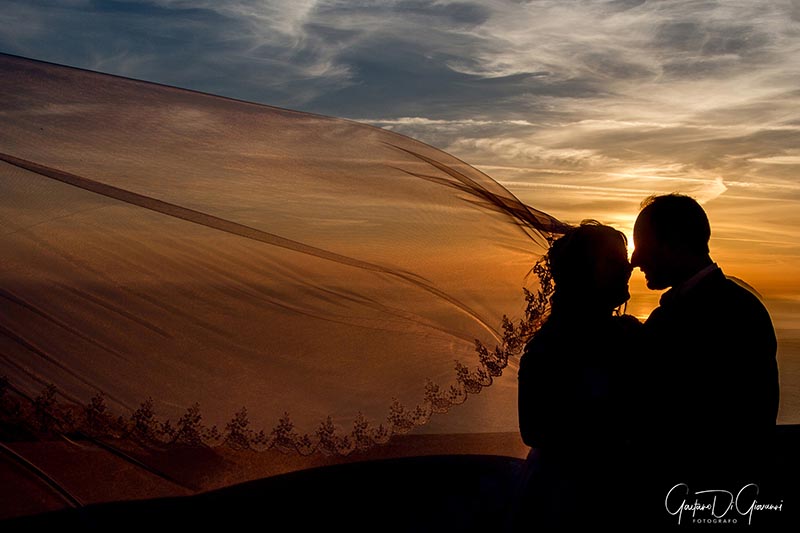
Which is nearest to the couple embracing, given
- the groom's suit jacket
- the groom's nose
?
the groom's suit jacket

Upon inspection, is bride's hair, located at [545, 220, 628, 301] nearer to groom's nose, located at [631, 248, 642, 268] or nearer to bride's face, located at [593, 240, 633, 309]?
bride's face, located at [593, 240, 633, 309]

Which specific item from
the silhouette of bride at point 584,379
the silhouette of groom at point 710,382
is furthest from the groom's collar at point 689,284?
the silhouette of bride at point 584,379

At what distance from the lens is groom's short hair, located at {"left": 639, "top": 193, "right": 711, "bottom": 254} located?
2.94 metres

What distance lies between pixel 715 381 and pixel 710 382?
0.02m

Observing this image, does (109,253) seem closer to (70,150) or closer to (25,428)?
(70,150)

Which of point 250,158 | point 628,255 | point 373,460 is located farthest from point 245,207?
point 628,255

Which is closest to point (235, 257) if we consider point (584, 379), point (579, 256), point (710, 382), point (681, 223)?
point (579, 256)

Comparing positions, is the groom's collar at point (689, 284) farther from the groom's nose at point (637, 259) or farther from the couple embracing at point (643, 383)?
the groom's nose at point (637, 259)

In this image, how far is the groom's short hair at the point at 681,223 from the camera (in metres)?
2.94

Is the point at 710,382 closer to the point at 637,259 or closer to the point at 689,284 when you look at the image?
the point at 689,284

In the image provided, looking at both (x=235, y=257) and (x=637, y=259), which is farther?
(x=235, y=257)

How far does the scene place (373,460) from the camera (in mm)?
4406

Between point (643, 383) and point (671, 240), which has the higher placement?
point (671, 240)

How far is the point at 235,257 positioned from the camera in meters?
4.40
